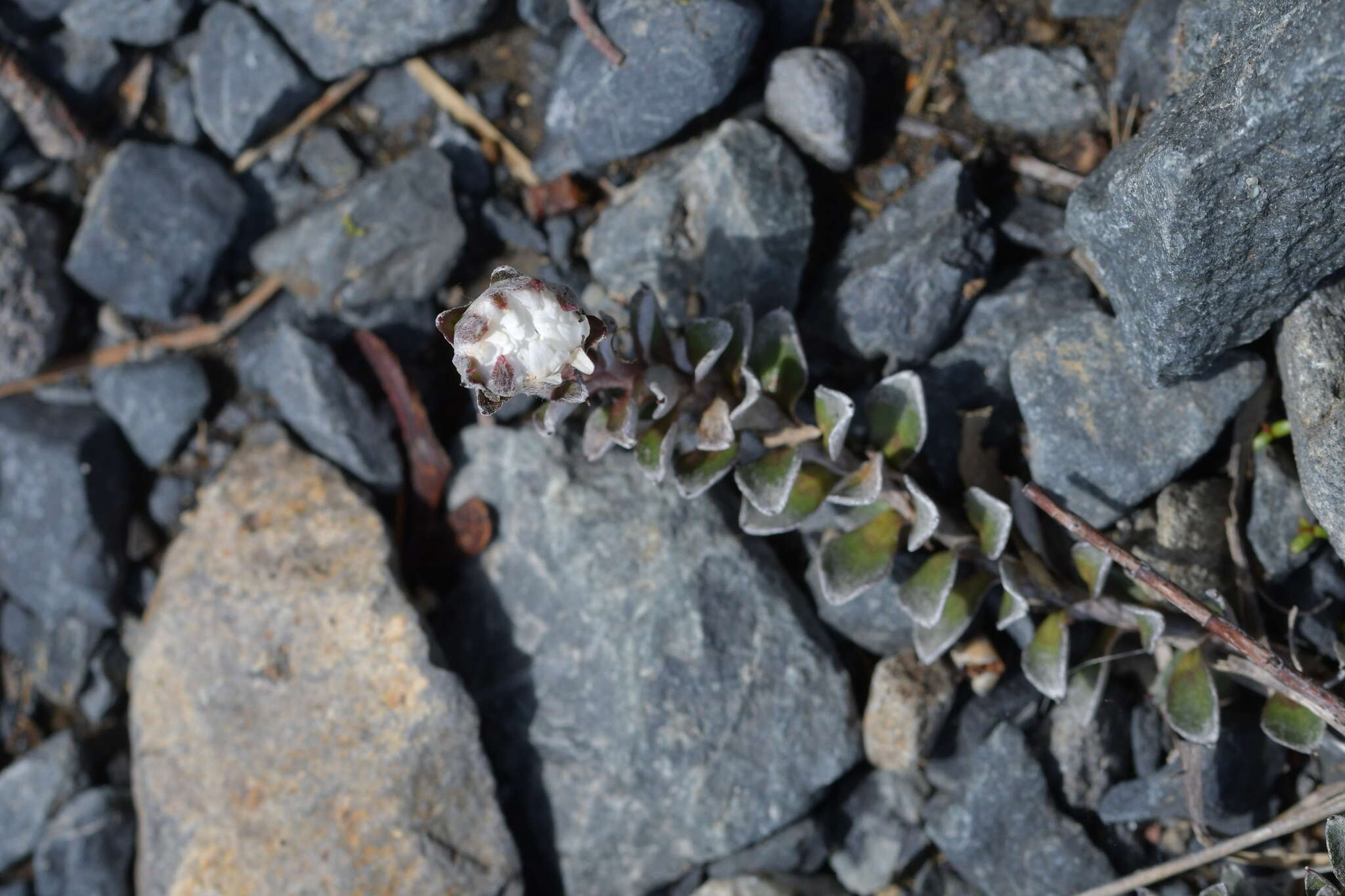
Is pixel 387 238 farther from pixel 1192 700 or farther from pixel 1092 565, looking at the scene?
pixel 1192 700

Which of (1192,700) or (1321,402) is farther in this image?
(1192,700)

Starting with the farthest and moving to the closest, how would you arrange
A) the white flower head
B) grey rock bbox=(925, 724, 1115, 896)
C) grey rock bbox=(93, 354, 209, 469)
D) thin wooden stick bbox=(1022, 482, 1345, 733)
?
grey rock bbox=(93, 354, 209, 469) < grey rock bbox=(925, 724, 1115, 896) < thin wooden stick bbox=(1022, 482, 1345, 733) < the white flower head

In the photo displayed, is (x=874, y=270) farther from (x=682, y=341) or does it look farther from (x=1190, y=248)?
(x=1190, y=248)

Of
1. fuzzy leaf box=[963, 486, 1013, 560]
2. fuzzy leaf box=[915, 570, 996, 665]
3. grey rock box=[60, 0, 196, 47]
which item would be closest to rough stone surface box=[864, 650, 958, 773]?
fuzzy leaf box=[915, 570, 996, 665]

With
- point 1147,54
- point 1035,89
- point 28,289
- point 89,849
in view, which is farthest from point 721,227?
point 89,849

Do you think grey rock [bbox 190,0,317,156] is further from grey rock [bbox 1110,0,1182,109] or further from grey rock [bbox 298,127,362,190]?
grey rock [bbox 1110,0,1182,109]

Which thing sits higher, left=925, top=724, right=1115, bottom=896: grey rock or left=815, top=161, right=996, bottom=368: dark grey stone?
left=815, top=161, right=996, bottom=368: dark grey stone
